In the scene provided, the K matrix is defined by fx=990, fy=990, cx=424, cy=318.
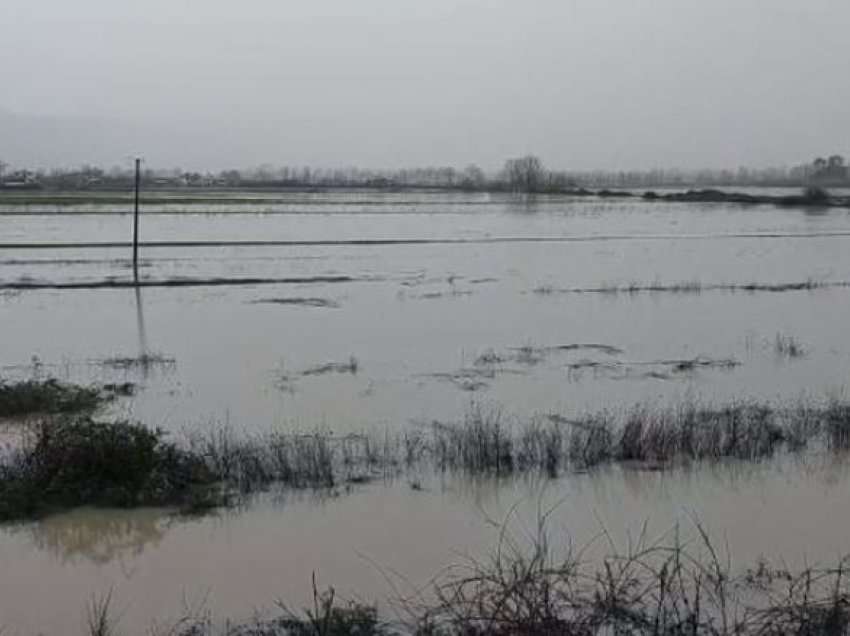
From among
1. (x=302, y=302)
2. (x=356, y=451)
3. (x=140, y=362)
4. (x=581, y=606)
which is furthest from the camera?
(x=302, y=302)

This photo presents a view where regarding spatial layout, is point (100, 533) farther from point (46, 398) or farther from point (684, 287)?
point (684, 287)

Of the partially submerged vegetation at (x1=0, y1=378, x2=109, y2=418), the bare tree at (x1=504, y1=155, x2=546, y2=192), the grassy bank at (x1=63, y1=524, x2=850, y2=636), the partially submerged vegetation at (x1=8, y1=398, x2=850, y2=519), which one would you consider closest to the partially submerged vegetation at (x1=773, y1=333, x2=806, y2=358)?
the partially submerged vegetation at (x1=8, y1=398, x2=850, y2=519)

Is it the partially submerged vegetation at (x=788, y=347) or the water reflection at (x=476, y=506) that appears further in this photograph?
the partially submerged vegetation at (x=788, y=347)

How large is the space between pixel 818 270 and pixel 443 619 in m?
24.0

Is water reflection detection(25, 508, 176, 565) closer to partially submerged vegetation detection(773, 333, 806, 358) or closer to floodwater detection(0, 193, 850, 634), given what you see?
floodwater detection(0, 193, 850, 634)

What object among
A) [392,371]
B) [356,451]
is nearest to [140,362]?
[392,371]

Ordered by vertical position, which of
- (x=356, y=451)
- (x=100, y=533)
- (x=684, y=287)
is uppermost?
(x=684, y=287)

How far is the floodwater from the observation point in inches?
264

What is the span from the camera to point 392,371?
12.9m

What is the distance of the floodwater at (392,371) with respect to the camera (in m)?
6.70

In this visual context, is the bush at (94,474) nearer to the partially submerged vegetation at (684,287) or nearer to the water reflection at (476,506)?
the water reflection at (476,506)

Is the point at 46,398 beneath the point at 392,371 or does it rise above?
above

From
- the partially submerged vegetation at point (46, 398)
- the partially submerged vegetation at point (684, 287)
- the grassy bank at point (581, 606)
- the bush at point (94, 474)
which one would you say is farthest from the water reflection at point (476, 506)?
the partially submerged vegetation at point (684, 287)

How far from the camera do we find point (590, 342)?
602 inches
